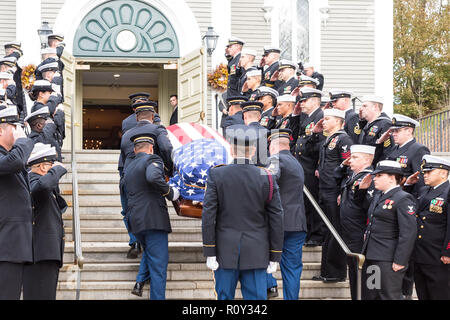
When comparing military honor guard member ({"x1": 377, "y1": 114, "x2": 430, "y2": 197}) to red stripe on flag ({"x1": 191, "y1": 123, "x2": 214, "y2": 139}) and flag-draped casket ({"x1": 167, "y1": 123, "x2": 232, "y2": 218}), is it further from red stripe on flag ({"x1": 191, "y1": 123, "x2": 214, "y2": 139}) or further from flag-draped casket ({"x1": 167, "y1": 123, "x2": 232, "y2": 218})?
red stripe on flag ({"x1": 191, "y1": 123, "x2": 214, "y2": 139})

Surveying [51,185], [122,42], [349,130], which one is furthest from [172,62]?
[51,185]

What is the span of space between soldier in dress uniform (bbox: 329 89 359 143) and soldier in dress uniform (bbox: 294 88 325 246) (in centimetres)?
24

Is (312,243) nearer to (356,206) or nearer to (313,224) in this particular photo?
(313,224)

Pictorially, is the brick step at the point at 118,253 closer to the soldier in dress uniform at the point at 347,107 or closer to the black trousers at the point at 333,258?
the black trousers at the point at 333,258

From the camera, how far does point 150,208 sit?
7238 millimetres

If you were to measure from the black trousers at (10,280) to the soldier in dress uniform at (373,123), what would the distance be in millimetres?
4785

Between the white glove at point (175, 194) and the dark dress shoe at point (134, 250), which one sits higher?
the white glove at point (175, 194)

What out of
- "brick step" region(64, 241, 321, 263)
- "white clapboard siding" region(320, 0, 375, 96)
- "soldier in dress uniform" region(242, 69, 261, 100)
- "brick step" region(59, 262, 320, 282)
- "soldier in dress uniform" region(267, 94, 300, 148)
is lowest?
"brick step" region(59, 262, 320, 282)

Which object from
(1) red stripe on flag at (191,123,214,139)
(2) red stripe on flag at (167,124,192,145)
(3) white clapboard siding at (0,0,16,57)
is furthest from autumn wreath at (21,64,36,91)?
(1) red stripe on flag at (191,123,214,139)

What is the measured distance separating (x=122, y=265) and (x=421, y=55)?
2489 cm

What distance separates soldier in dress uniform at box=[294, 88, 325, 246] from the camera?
28.2ft

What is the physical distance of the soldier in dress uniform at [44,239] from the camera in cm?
607

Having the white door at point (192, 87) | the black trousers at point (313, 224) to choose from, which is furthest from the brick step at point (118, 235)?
the white door at point (192, 87)

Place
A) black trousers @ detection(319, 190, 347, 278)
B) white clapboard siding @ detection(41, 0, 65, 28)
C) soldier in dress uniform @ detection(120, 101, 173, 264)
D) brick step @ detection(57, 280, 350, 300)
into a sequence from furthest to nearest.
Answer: white clapboard siding @ detection(41, 0, 65, 28), soldier in dress uniform @ detection(120, 101, 173, 264), black trousers @ detection(319, 190, 347, 278), brick step @ detection(57, 280, 350, 300)
